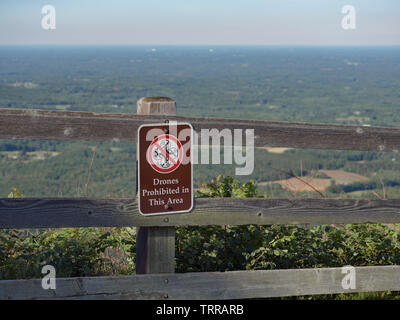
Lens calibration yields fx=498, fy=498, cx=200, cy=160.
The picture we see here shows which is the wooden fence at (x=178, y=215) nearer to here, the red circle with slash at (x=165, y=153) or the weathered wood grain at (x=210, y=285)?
the weathered wood grain at (x=210, y=285)

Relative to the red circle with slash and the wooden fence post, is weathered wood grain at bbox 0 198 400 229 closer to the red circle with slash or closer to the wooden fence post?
the wooden fence post

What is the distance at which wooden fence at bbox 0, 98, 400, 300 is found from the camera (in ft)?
9.84

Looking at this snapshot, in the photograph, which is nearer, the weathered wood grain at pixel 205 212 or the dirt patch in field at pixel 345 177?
the weathered wood grain at pixel 205 212

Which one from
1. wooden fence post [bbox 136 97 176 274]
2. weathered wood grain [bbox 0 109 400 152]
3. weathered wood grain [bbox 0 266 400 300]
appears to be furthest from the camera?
wooden fence post [bbox 136 97 176 274]

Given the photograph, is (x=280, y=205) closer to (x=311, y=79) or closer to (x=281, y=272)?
(x=281, y=272)

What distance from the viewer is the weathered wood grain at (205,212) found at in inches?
118

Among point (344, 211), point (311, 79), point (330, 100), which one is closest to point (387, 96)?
point (330, 100)

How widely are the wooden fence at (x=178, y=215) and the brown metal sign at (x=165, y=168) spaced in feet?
0.19

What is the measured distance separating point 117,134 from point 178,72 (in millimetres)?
183284

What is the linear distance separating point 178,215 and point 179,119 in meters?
0.62

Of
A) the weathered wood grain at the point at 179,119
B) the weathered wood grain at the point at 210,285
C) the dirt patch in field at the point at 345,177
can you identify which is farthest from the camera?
the dirt patch in field at the point at 345,177

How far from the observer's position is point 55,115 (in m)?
2.97

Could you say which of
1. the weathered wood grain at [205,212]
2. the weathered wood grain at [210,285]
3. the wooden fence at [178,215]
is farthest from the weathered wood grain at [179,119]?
the weathered wood grain at [210,285]

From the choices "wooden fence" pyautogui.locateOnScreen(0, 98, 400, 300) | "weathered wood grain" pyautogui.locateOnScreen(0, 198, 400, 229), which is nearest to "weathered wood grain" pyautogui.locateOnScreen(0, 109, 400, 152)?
"wooden fence" pyautogui.locateOnScreen(0, 98, 400, 300)
